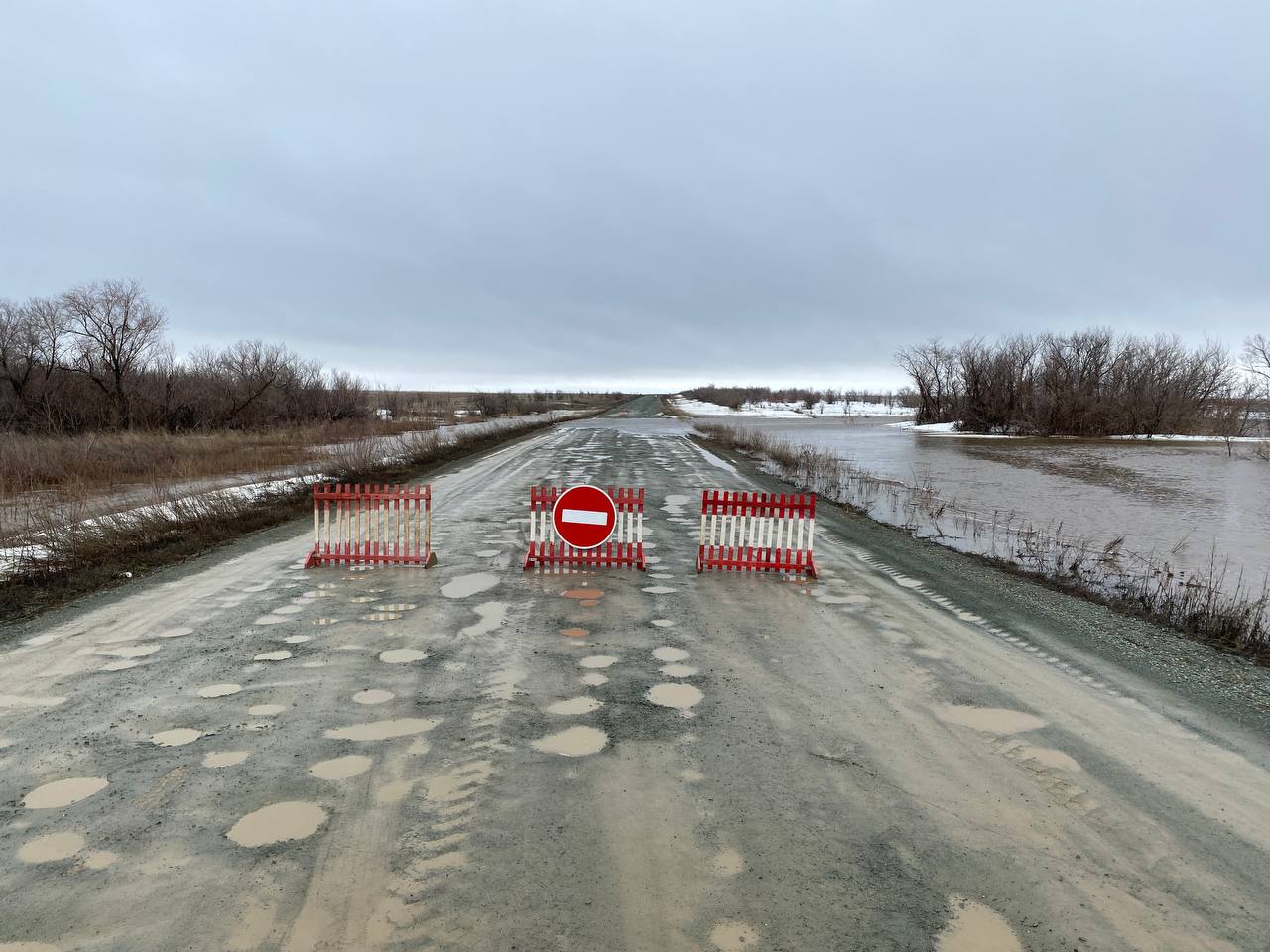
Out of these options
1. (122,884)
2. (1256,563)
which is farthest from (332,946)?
(1256,563)

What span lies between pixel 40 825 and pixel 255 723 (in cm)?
119

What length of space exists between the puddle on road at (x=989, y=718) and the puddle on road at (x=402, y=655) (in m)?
4.12

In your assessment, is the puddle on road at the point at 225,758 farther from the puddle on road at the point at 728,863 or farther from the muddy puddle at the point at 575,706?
the puddle on road at the point at 728,863

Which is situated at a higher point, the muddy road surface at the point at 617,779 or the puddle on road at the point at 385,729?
Result: the puddle on road at the point at 385,729

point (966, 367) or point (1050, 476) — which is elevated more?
point (966, 367)

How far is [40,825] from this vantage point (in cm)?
332

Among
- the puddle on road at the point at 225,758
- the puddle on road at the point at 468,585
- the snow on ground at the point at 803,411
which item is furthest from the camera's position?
the snow on ground at the point at 803,411

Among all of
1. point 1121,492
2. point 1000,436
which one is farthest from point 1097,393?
point 1121,492

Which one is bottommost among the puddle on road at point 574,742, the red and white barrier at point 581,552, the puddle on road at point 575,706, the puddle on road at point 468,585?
the puddle on road at point 574,742

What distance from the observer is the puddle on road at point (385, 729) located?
4250 mm

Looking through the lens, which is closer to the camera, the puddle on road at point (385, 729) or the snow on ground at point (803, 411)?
the puddle on road at point (385, 729)

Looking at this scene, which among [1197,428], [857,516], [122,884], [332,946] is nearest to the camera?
[332,946]

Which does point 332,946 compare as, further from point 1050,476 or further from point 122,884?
point 1050,476

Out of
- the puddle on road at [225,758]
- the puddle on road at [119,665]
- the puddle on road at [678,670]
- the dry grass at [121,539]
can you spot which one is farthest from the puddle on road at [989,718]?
the dry grass at [121,539]
